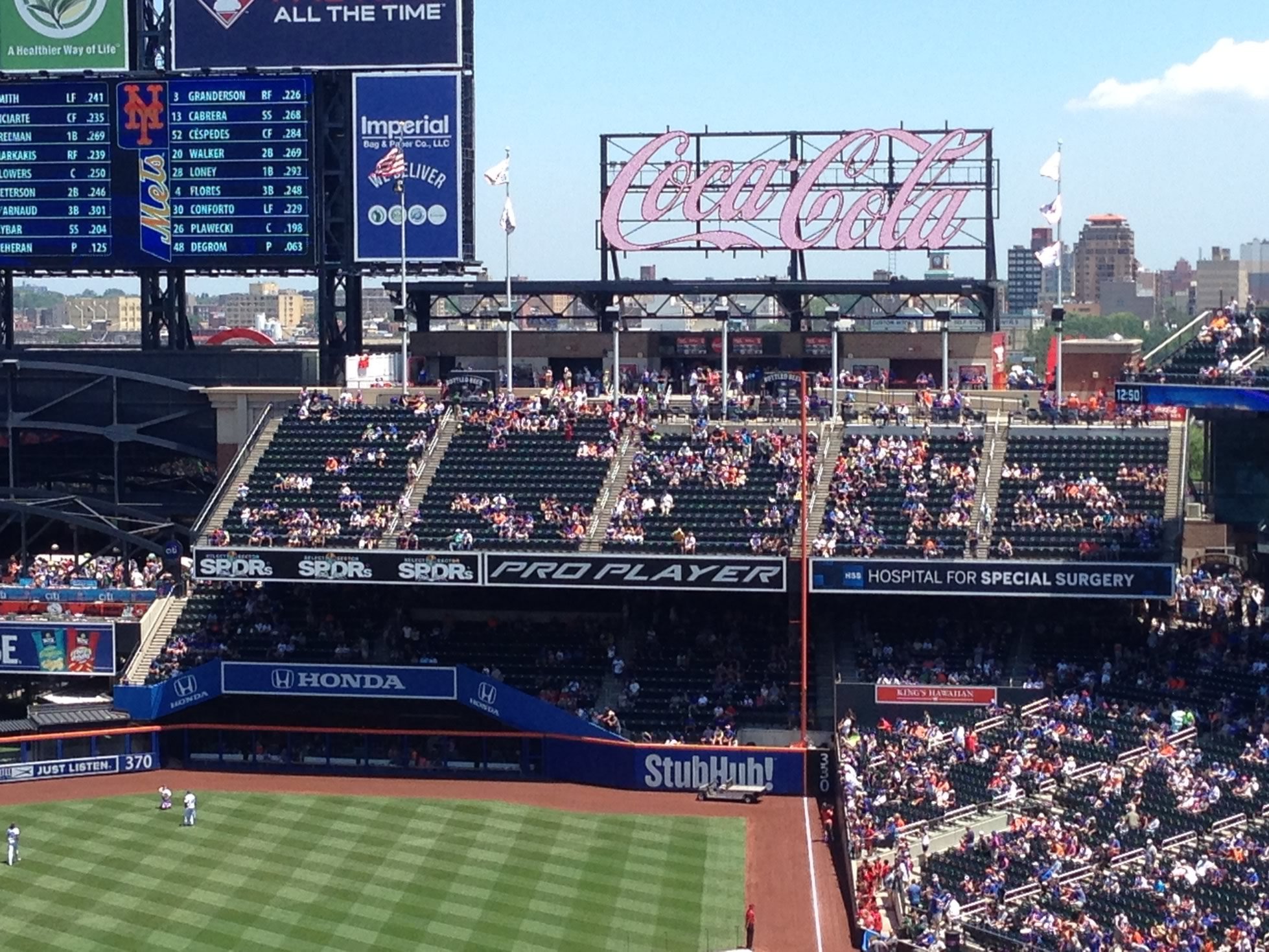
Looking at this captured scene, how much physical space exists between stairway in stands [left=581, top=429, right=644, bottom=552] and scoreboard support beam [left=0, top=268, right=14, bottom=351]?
1743 centimetres

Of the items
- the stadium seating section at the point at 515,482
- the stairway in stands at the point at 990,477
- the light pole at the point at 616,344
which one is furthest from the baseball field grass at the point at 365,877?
the light pole at the point at 616,344

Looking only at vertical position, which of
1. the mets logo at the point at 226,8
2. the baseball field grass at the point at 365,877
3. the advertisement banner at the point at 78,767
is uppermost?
the mets logo at the point at 226,8

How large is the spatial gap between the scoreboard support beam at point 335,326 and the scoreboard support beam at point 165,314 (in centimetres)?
367

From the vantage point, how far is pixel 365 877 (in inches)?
1286

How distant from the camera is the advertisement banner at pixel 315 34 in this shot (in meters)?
47.2

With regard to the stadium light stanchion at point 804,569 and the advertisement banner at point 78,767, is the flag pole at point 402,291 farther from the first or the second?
the stadium light stanchion at point 804,569

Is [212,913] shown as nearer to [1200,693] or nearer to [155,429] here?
[1200,693]

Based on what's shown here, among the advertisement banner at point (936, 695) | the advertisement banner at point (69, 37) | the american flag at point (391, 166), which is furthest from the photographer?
the advertisement banner at point (69, 37)

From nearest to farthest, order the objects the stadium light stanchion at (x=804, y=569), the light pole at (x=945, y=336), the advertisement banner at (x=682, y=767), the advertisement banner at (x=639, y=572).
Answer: the stadium light stanchion at (x=804, y=569) < the advertisement banner at (x=682, y=767) < the advertisement banner at (x=639, y=572) < the light pole at (x=945, y=336)

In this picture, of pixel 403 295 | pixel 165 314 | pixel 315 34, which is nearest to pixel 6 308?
pixel 165 314

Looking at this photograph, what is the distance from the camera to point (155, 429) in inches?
1949

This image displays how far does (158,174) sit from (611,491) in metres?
14.9

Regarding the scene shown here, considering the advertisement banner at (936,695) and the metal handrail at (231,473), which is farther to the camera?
the metal handrail at (231,473)

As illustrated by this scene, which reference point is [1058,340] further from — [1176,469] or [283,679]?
[283,679]
